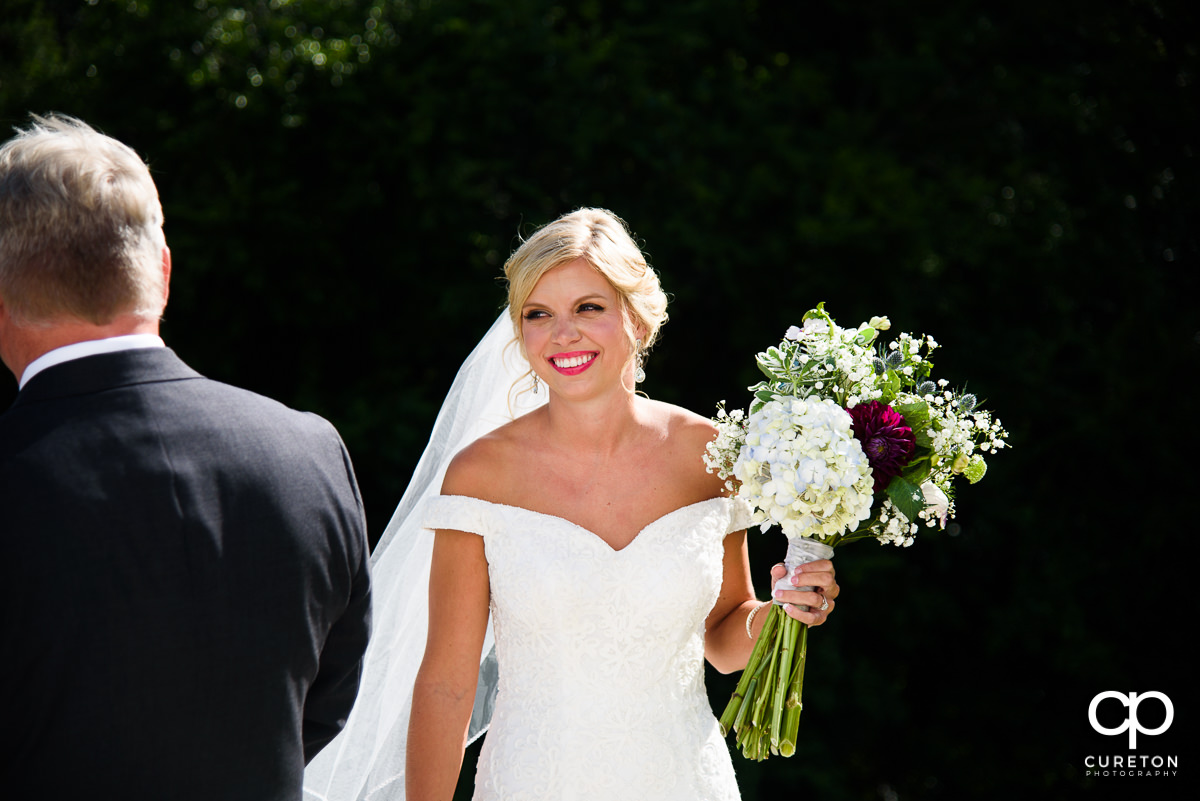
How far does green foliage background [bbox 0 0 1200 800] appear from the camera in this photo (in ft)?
19.2

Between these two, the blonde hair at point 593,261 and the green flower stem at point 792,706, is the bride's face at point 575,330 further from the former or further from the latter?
the green flower stem at point 792,706

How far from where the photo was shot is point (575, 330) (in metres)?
2.85

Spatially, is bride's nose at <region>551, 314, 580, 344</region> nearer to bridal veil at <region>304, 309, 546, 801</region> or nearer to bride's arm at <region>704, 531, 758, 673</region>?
bridal veil at <region>304, 309, 546, 801</region>

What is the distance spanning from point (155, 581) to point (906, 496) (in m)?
1.66

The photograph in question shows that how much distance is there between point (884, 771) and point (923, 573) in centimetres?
122

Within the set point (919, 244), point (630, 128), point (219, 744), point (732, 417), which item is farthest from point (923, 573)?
point (219, 744)

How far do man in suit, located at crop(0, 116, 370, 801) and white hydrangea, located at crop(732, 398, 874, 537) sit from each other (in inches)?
43.0

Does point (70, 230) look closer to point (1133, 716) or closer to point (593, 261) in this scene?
→ point (593, 261)

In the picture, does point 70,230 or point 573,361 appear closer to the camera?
point 70,230

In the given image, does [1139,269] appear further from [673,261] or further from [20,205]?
[20,205]

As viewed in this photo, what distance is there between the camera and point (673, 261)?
6246mm

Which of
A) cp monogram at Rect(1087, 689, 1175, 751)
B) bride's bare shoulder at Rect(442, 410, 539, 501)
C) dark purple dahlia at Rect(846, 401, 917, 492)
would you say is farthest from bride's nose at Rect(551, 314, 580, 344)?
cp monogram at Rect(1087, 689, 1175, 751)

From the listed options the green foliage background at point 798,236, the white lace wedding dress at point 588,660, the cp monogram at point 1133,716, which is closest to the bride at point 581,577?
the white lace wedding dress at point 588,660

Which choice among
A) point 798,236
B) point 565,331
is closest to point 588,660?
point 565,331
